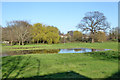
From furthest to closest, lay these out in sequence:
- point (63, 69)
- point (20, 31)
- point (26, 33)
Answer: point (26, 33) < point (20, 31) < point (63, 69)

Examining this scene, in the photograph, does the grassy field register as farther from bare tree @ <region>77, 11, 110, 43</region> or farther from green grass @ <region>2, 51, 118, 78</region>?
bare tree @ <region>77, 11, 110, 43</region>

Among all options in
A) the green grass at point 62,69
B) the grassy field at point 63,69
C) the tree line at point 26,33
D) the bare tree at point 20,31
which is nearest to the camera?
the grassy field at point 63,69

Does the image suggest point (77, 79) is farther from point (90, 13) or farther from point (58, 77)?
point (90, 13)

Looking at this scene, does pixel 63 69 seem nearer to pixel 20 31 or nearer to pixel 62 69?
pixel 62 69

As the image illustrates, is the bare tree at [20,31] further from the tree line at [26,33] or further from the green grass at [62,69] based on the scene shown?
the green grass at [62,69]

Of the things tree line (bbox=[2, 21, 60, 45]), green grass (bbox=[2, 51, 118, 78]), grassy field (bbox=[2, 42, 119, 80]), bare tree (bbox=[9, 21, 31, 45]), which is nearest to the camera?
grassy field (bbox=[2, 42, 119, 80])

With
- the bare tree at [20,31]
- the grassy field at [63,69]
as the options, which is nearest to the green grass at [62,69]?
the grassy field at [63,69]

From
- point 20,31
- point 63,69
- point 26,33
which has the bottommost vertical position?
point 63,69

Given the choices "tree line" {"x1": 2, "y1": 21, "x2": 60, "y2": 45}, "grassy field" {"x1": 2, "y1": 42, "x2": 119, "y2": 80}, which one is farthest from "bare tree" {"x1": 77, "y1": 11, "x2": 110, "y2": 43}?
"grassy field" {"x1": 2, "y1": 42, "x2": 119, "y2": 80}

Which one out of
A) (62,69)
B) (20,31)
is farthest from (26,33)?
(62,69)

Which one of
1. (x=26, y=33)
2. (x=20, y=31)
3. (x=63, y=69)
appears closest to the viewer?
(x=63, y=69)

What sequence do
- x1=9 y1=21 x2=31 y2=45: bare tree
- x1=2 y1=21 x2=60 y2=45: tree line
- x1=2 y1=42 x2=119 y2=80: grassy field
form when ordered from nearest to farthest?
x1=2 y1=42 x2=119 y2=80: grassy field, x1=2 y1=21 x2=60 y2=45: tree line, x1=9 y1=21 x2=31 y2=45: bare tree

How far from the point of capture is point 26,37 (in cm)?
3422

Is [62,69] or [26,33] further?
[26,33]
